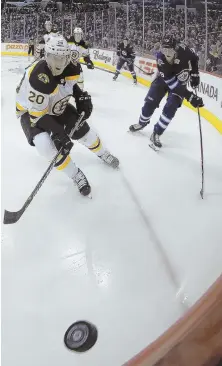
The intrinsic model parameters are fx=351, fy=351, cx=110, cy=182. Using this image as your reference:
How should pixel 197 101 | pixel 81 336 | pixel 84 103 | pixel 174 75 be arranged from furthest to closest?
pixel 174 75
pixel 197 101
pixel 84 103
pixel 81 336

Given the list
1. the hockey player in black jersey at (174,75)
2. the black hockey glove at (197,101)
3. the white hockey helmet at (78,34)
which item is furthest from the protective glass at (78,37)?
the black hockey glove at (197,101)

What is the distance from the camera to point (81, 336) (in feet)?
4.52

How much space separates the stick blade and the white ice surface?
0.14 ft

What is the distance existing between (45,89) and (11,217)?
2.68 ft

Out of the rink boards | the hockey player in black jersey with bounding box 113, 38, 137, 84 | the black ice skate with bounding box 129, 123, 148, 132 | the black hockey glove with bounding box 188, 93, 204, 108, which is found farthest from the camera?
the hockey player in black jersey with bounding box 113, 38, 137, 84

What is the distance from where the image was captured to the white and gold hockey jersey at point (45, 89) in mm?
2156

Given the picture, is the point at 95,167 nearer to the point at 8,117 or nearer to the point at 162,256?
the point at 162,256

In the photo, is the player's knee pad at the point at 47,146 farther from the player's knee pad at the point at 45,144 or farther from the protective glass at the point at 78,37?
the protective glass at the point at 78,37

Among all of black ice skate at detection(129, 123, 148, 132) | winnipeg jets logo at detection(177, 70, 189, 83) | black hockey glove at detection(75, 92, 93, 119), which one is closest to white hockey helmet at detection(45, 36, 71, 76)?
black hockey glove at detection(75, 92, 93, 119)

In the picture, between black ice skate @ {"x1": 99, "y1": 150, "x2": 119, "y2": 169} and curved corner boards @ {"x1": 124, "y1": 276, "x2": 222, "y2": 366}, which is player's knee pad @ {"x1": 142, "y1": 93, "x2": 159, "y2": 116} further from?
curved corner boards @ {"x1": 124, "y1": 276, "x2": 222, "y2": 366}

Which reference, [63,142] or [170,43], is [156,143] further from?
[63,142]

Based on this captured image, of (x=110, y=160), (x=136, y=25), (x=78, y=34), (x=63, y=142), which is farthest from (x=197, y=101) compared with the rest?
(x=136, y=25)

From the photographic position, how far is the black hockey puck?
52.8 inches

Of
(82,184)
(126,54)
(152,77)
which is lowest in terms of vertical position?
(152,77)
